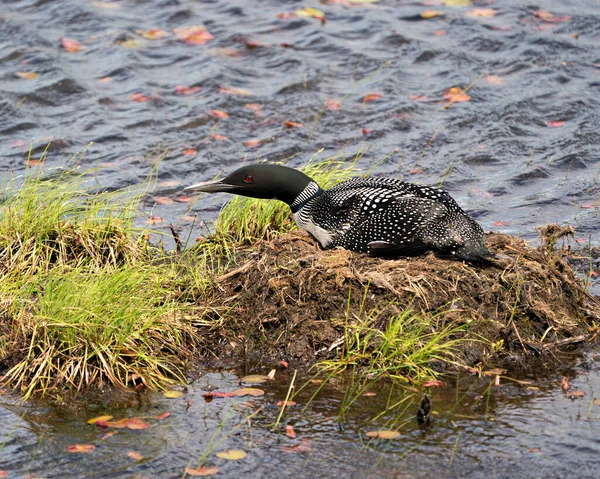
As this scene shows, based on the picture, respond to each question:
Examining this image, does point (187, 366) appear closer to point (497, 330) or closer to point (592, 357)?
point (497, 330)

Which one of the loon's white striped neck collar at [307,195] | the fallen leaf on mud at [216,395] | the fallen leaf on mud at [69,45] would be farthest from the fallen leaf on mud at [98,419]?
the fallen leaf on mud at [69,45]

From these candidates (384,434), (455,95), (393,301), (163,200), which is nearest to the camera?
(384,434)

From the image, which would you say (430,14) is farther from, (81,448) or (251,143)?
(81,448)

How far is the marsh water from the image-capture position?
459cm

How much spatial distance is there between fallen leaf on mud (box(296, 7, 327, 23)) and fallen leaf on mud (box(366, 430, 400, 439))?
8.89 meters

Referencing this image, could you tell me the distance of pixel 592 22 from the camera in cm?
1213

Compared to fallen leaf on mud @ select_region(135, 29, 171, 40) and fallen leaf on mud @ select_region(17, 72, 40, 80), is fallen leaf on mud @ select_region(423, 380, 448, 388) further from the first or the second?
fallen leaf on mud @ select_region(135, 29, 171, 40)

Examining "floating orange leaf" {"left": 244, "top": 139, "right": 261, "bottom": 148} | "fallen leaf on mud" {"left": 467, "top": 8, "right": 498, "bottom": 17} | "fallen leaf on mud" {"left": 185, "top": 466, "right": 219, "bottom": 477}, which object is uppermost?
"fallen leaf on mud" {"left": 467, "top": 8, "right": 498, "bottom": 17}

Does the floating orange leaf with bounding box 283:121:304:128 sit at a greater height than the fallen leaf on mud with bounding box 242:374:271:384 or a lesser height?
lesser

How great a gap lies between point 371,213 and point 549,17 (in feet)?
24.1

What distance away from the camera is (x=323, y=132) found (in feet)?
33.4

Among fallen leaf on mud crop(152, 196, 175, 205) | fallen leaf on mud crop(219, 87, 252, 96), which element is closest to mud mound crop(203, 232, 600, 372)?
fallen leaf on mud crop(152, 196, 175, 205)

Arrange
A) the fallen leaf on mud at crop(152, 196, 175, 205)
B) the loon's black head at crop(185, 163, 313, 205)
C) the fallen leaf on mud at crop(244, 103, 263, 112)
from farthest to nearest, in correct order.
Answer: the fallen leaf on mud at crop(244, 103, 263, 112) → the fallen leaf on mud at crop(152, 196, 175, 205) → the loon's black head at crop(185, 163, 313, 205)

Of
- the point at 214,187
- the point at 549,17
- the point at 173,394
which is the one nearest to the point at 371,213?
the point at 214,187
